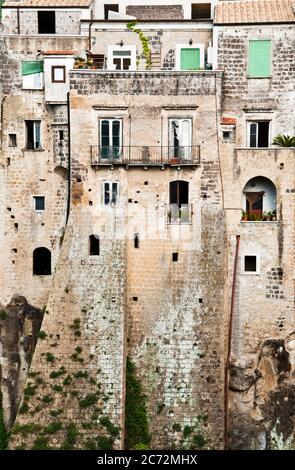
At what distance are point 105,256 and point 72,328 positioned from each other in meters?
3.60

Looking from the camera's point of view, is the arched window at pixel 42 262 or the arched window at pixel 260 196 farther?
the arched window at pixel 42 262

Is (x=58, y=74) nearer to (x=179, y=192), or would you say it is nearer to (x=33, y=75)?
(x=33, y=75)

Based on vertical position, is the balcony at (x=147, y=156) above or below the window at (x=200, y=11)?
below

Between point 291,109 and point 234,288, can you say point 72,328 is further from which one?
point 291,109

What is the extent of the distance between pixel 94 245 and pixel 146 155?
4.79m

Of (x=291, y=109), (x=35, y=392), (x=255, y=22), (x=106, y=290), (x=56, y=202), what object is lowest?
(x=35, y=392)

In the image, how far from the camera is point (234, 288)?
63875 millimetres

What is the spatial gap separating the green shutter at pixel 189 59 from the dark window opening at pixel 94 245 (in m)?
9.55

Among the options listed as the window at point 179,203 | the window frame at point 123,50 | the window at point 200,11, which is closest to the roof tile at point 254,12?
the window at point 200,11

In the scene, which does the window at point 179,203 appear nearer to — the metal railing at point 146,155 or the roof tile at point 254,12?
the metal railing at point 146,155

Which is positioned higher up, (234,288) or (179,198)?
(179,198)

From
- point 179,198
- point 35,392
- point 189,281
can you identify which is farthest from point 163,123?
point 35,392

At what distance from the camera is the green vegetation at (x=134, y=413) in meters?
62.4

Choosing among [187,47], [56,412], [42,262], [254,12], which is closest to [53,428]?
[56,412]
